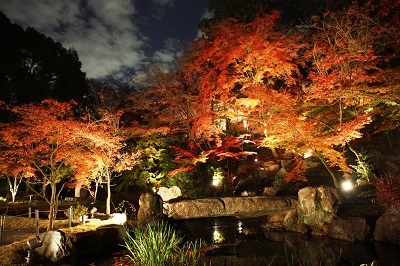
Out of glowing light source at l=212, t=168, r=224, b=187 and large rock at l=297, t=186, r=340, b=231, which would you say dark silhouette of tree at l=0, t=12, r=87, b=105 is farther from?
large rock at l=297, t=186, r=340, b=231

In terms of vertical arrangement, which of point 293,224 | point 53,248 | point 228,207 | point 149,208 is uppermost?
point 149,208

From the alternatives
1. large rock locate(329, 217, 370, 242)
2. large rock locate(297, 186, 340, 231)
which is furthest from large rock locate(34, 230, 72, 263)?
large rock locate(329, 217, 370, 242)

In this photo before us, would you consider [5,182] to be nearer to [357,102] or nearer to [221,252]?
[221,252]

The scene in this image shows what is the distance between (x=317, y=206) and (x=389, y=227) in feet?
8.48

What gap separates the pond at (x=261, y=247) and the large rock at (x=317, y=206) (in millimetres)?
730

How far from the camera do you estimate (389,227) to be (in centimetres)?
880

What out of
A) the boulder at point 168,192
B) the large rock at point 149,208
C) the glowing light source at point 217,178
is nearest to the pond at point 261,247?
the large rock at point 149,208

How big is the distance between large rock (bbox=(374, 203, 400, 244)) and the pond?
23cm

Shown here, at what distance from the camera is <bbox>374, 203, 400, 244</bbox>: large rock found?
8.63m

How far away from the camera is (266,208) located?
43.1 ft

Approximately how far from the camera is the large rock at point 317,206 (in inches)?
423

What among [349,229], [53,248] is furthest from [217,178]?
[53,248]

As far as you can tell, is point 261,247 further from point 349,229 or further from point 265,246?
point 349,229

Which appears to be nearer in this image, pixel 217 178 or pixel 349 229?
pixel 349 229
